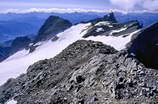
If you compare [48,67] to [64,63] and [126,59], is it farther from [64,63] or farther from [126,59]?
[126,59]

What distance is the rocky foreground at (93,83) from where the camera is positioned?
3391 centimetres

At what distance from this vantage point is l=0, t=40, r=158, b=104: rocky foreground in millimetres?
33906

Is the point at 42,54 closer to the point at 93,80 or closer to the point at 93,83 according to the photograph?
the point at 93,80

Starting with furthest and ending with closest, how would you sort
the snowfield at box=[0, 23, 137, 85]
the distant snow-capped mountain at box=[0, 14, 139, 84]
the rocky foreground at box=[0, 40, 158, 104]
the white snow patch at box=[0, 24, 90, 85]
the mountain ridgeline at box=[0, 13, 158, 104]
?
the white snow patch at box=[0, 24, 90, 85] < the distant snow-capped mountain at box=[0, 14, 139, 84] < the snowfield at box=[0, 23, 137, 85] < the mountain ridgeline at box=[0, 13, 158, 104] < the rocky foreground at box=[0, 40, 158, 104]

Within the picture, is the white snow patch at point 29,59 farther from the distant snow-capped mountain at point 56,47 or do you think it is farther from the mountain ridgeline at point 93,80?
the mountain ridgeline at point 93,80

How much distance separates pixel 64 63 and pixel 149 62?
15264mm

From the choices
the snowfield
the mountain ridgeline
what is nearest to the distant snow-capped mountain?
the snowfield

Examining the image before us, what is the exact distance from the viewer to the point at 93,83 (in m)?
39.3

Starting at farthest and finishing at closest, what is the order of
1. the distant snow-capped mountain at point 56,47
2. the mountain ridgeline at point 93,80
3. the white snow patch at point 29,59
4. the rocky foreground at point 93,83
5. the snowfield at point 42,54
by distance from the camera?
the white snow patch at point 29,59, the distant snow-capped mountain at point 56,47, the snowfield at point 42,54, the mountain ridgeline at point 93,80, the rocky foreground at point 93,83

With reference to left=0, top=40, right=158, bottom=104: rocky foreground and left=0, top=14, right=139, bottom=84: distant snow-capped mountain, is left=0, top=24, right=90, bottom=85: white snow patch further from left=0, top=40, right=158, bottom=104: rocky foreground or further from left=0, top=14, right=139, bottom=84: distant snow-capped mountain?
left=0, top=40, right=158, bottom=104: rocky foreground

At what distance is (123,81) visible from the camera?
1416 inches

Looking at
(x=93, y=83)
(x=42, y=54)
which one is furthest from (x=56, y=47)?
(x=93, y=83)

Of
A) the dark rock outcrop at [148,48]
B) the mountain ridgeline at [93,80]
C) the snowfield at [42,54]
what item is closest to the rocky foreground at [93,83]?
the mountain ridgeline at [93,80]

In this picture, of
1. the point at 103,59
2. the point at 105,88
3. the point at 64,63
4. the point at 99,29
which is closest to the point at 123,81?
the point at 105,88
